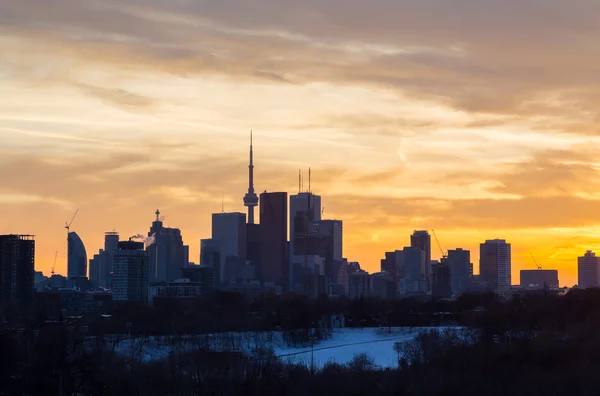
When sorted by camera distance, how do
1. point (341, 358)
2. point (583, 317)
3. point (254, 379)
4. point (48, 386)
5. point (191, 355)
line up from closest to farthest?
point (48, 386), point (254, 379), point (191, 355), point (341, 358), point (583, 317)

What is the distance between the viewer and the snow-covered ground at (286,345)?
335 feet

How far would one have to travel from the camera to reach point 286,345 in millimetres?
123438

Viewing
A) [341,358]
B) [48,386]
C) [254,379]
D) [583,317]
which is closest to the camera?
[48,386]

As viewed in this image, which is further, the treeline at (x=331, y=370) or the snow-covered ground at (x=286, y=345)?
the snow-covered ground at (x=286, y=345)

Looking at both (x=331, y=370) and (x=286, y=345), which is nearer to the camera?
(x=331, y=370)

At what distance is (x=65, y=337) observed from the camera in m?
103

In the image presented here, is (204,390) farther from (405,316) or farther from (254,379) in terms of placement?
(405,316)

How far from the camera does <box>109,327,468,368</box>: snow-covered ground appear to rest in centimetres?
10200

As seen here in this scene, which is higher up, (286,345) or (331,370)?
(286,345)

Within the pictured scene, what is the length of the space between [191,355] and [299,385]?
18574 millimetres

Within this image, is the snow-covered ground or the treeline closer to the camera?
the treeline

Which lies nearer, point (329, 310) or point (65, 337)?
point (65, 337)

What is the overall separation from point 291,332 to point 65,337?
3366 cm

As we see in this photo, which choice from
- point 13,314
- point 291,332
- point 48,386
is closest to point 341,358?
point 291,332
